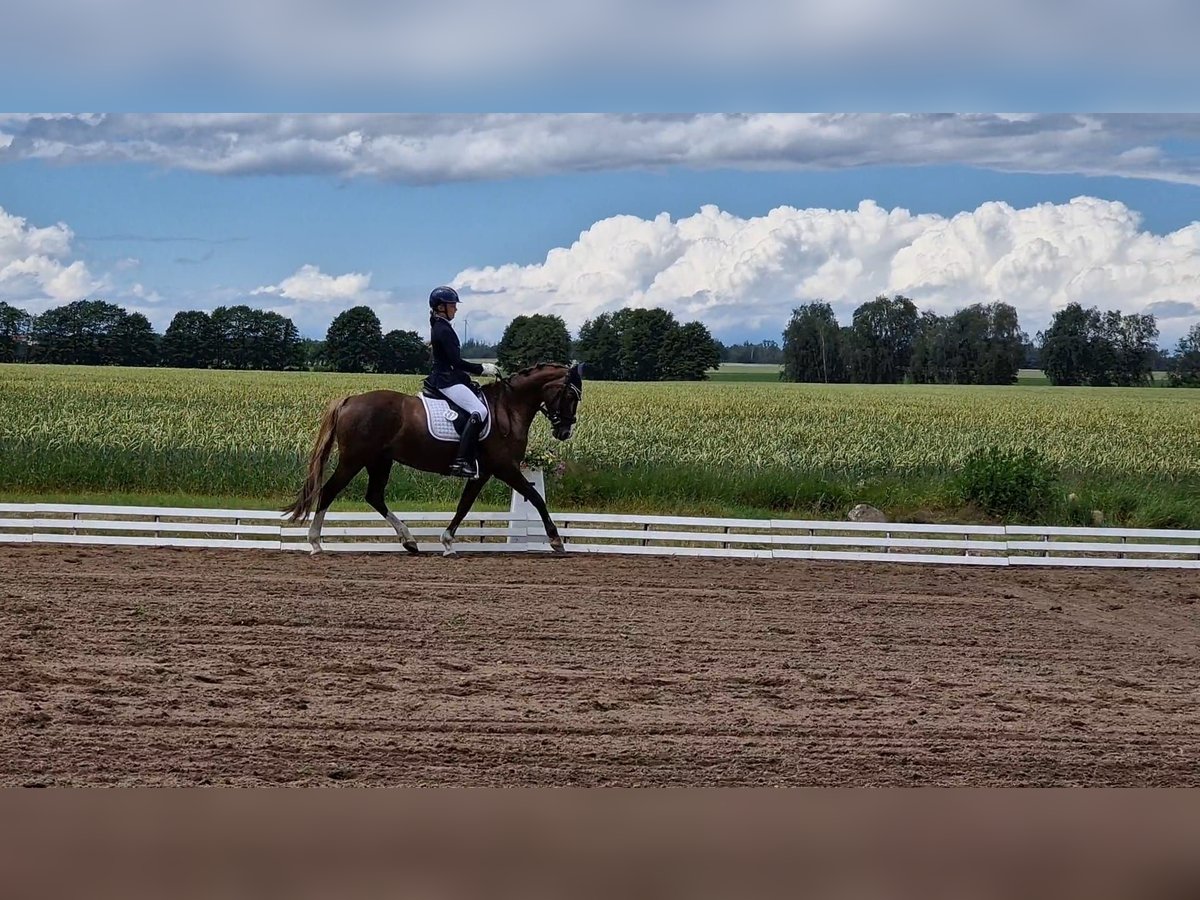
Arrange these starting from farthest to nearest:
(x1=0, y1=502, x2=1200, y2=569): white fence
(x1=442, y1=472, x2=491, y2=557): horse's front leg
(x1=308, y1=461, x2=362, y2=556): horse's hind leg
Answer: (x1=0, y1=502, x2=1200, y2=569): white fence, (x1=442, y1=472, x2=491, y2=557): horse's front leg, (x1=308, y1=461, x2=362, y2=556): horse's hind leg

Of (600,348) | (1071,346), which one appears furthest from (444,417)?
(1071,346)

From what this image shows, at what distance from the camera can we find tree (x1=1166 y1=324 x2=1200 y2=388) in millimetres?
10898

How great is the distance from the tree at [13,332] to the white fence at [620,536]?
1.28m

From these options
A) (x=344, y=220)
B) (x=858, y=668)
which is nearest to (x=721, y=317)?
(x=344, y=220)

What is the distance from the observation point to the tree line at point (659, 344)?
1062cm

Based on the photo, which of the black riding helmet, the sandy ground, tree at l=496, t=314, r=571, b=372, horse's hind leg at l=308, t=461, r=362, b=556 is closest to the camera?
the sandy ground

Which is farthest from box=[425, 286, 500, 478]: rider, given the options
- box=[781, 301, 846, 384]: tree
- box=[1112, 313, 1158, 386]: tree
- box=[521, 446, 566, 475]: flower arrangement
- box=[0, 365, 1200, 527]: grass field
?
box=[1112, 313, 1158, 386]: tree

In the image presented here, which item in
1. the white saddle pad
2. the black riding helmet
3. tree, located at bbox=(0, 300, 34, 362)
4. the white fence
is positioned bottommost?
the white fence

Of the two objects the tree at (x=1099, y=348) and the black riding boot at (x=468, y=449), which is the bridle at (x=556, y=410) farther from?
the tree at (x=1099, y=348)

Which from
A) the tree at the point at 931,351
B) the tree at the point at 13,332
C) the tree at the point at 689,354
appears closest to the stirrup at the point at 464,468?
the tree at the point at 689,354

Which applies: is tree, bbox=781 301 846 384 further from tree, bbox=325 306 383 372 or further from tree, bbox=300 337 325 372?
tree, bbox=300 337 325 372

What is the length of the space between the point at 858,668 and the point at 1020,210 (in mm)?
4954

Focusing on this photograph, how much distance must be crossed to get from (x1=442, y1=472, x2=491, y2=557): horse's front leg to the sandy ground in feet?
1.05

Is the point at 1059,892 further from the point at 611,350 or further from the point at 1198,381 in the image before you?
the point at 1198,381
